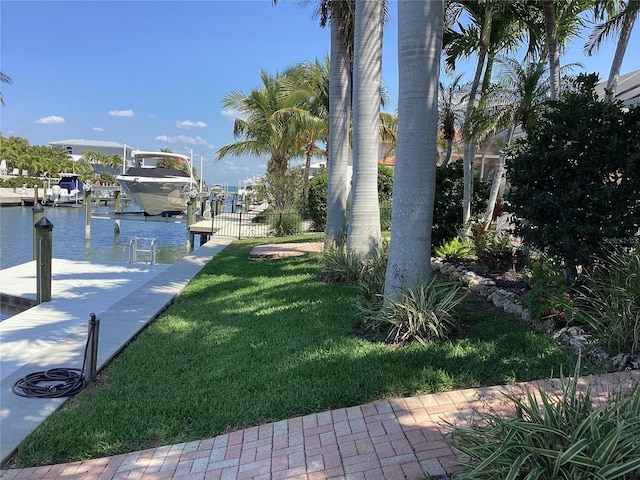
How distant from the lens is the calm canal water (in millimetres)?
17500

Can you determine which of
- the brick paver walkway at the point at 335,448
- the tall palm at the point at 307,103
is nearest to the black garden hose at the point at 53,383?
the brick paver walkway at the point at 335,448

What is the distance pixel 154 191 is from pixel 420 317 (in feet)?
92.5

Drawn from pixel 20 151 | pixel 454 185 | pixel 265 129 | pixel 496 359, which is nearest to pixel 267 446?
pixel 496 359

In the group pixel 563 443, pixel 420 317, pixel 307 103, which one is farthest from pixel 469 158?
→ pixel 307 103

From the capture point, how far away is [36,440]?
381 cm

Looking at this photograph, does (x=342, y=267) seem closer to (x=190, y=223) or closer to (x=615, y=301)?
(x=615, y=301)

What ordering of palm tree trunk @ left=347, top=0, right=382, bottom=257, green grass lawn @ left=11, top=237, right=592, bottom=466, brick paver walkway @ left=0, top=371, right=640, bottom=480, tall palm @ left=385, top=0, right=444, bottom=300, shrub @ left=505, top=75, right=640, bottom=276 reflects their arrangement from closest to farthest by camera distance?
1. brick paver walkway @ left=0, top=371, right=640, bottom=480
2. green grass lawn @ left=11, top=237, right=592, bottom=466
3. shrub @ left=505, top=75, right=640, bottom=276
4. tall palm @ left=385, top=0, right=444, bottom=300
5. palm tree trunk @ left=347, top=0, right=382, bottom=257

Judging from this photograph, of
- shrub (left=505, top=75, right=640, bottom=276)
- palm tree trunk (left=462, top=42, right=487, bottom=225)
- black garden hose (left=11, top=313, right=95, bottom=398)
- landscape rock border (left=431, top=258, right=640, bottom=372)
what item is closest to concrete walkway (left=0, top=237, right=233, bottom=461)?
black garden hose (left=11, top=313, right=95, bottom=398)

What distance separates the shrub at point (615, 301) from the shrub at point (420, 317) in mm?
1254

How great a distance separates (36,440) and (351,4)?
1004cm

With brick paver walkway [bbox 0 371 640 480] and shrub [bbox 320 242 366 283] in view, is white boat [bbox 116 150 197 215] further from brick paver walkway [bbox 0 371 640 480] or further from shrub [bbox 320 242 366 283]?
brick paver walkway [bbox 0 371 640 480]

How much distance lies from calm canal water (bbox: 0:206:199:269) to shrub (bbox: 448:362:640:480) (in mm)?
14660

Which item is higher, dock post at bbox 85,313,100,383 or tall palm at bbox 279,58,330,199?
tall palm at bbox 279,58,330,199

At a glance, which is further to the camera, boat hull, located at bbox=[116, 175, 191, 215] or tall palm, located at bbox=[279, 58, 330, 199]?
boat hull, located at bbox=[116, 175, 191, 215]
